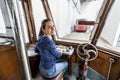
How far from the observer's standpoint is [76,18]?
248 centimetres

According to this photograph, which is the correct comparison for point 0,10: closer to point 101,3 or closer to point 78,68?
point 101,3

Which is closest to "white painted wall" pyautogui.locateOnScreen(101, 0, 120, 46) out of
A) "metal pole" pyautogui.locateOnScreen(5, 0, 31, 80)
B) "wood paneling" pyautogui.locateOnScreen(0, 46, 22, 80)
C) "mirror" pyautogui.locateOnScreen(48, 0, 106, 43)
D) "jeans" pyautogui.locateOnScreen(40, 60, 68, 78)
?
"mirror" pyautogui.locateOnScreen(48, 0, 106, 43)

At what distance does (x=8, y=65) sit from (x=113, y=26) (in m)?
1.73

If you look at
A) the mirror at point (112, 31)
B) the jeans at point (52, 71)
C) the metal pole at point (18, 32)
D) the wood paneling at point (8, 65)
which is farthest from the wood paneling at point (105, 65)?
the metal pole at point (18, 32)

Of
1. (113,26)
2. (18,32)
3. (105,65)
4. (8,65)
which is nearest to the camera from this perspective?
(18,32)

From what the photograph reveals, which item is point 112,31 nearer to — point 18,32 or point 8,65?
point 8,65

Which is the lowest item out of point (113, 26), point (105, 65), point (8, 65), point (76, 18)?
point (105, 65)

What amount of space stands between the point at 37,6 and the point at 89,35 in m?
1.22

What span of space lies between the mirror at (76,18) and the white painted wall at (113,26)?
194mm

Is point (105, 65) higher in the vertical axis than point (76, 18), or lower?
lower

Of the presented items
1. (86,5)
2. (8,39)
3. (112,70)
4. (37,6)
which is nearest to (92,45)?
(112,70)

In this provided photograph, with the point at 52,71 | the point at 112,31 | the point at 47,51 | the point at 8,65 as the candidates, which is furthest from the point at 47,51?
the point at 112,31

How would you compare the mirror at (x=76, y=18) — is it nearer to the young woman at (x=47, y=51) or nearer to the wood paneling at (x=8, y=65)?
the young woman at (x=47, y=51)

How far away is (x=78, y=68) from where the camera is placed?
93.4 inches
